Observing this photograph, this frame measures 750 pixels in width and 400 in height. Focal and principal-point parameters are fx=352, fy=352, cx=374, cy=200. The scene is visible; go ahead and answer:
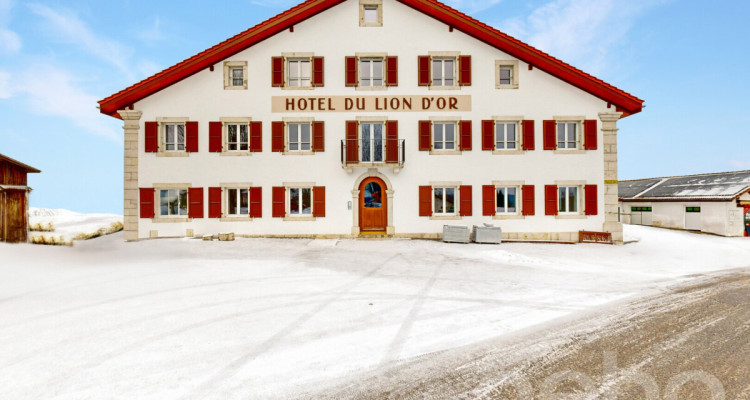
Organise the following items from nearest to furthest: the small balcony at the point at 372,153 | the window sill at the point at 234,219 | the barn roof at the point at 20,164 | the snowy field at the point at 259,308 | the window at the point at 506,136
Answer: the snowy field at the point at 259,308 → the barn roof at the point at 20,164 → the small balcony at the point at 372,153 → the window sill at the point at 234,219 → the window at the point at 506,136

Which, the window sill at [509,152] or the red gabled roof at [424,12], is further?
the window sill at [509,152]

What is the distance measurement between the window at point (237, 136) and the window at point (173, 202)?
9.55 feet

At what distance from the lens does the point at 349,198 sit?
50.7 ft

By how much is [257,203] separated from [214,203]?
6.01 feet

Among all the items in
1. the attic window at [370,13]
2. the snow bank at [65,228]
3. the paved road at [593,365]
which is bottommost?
the paved road at [593,365]

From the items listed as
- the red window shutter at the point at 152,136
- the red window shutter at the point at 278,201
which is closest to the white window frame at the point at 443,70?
the red window shutter at the point at 278,201

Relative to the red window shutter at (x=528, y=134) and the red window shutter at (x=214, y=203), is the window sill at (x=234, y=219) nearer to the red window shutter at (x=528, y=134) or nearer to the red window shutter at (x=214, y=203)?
the red window shutter at (x=214, y=203)

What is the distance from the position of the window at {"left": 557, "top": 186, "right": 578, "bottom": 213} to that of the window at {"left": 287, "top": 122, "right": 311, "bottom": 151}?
37.5 ft

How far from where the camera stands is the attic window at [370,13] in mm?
15602

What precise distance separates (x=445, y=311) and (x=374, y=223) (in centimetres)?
987

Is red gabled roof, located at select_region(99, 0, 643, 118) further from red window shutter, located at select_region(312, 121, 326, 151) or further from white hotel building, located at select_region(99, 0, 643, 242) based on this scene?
red window shutter, located at select_region(312, 121, 326, 151)

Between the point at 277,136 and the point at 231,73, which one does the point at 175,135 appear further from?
the point at 277,136

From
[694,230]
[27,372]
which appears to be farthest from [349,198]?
[694,230]

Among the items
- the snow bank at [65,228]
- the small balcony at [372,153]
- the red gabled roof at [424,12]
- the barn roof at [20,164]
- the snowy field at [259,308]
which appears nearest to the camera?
the snowy field at [259,308]
